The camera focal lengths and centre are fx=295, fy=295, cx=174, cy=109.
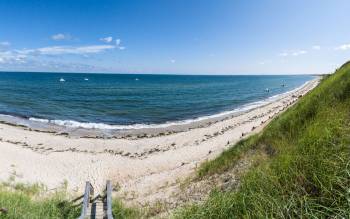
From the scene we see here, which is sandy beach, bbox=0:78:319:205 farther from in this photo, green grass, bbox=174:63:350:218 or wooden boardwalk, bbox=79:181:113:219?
green grass, bbox=174:63:350:218

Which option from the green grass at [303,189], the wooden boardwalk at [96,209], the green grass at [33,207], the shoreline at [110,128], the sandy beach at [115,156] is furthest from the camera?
the shoreline at [110,128]

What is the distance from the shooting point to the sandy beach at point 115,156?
1616cm

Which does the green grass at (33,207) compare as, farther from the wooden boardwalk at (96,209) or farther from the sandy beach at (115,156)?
the sandy beach at (115,156)

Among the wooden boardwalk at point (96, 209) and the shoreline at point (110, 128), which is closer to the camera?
the wooden boardwalk at point (96, 209)

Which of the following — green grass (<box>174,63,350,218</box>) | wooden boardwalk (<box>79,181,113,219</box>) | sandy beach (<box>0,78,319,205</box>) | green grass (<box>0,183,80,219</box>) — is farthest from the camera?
sandy beach (<box>0,78,319,205</box>)

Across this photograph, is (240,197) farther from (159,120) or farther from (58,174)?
(159,120)

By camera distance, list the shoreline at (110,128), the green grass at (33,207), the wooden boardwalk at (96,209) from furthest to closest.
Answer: the shoreline at (110,128)
the wooden boardwalk at (96,209)
the green grass at (33,207)

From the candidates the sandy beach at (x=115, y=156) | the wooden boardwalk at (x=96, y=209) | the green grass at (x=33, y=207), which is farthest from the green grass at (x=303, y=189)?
the sandy beach at (x=115, y=156)

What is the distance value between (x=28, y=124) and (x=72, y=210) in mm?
28215

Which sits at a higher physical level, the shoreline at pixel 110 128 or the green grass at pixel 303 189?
the green grass at pixel 303 189

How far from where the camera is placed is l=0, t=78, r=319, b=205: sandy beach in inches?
636

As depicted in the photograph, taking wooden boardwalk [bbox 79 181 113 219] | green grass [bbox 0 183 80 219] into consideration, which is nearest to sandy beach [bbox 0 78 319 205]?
wooden boardwalk [bbox 79 181 113 219]

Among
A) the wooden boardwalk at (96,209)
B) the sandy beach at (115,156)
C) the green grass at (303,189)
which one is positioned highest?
the green grass at (303,189)

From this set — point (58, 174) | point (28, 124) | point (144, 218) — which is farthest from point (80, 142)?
point (144, 218)
